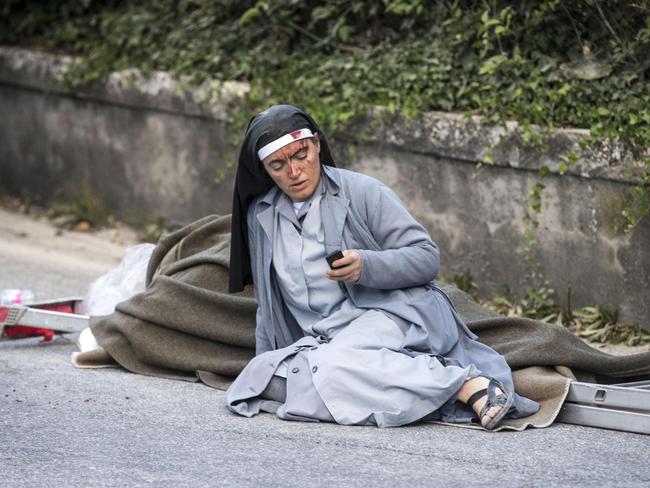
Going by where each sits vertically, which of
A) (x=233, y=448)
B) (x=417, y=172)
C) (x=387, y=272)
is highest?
(x=417, y=172)

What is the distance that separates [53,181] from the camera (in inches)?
402

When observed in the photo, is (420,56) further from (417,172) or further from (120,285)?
(120,285)

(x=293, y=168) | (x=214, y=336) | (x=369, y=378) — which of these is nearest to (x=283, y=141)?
(x=293, y=168)

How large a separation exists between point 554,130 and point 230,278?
2.18 metres

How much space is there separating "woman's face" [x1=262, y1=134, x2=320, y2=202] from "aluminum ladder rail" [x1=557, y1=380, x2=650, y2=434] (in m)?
1.25

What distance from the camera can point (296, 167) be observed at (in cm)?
466

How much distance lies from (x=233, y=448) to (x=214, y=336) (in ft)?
3.35

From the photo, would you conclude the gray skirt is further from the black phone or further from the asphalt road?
the black phone

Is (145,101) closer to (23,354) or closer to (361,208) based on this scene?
(23,354)

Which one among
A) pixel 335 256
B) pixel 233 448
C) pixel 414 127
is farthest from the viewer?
pixel 414 127

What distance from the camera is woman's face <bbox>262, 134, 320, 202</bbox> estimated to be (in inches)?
183

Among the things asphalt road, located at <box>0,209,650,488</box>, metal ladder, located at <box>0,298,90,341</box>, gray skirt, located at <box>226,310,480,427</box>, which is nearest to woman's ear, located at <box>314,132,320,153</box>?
gray skirt, located at <box>226,310,480,427</box>

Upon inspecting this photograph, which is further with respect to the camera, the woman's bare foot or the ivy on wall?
the ivy on wall

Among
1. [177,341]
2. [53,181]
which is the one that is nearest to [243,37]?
[53,181]
